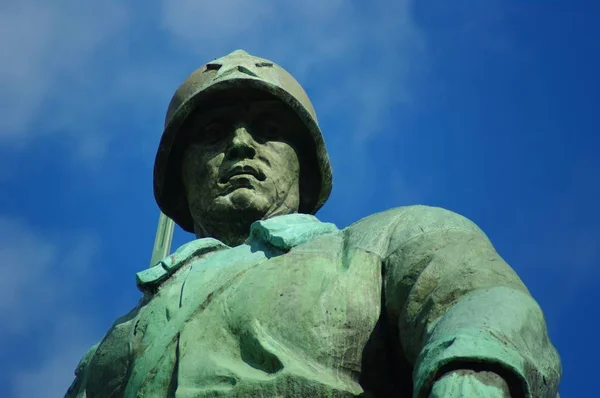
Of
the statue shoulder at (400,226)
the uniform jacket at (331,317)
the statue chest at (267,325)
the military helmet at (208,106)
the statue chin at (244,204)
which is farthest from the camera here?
the military helmet at (208,106)

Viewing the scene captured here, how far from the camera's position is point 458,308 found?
22.2 ft

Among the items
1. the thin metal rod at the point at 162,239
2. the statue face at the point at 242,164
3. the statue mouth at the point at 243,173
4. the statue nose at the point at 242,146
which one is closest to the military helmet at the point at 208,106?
the statue face at the point at 242,164

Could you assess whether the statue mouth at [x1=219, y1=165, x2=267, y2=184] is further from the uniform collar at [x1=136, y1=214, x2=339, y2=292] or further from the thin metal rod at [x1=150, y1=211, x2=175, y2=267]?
the thin metal rod at [x1=150, y1=211, x2=175, y2=267]

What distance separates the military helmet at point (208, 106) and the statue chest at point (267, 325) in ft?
5.94

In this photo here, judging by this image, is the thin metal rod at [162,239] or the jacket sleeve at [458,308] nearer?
the jacket sleeve at [458,308]

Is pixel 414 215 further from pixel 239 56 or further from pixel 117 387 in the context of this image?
pixel 239 56

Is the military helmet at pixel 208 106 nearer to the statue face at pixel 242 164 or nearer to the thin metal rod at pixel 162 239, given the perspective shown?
the statue face at pixel 242 164

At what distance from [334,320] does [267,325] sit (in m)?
0.30

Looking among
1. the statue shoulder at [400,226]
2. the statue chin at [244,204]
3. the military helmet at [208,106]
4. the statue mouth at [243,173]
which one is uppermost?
the military helmet at [208,106]

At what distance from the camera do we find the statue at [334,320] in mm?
6441

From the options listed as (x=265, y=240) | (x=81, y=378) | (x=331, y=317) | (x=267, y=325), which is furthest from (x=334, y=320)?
(x=81, y=378)

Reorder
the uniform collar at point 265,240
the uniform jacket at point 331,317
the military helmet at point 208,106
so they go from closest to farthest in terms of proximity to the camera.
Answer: the uniform jacket at point 331,317 → the uniform collar at point 265,240 → the military helmet at point 208,106

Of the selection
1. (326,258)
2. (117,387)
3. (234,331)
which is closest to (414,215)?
(326,258)

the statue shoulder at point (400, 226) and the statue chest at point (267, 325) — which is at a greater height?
the statue shoulder at point (400, 226)
